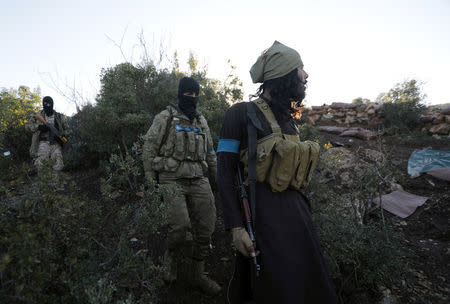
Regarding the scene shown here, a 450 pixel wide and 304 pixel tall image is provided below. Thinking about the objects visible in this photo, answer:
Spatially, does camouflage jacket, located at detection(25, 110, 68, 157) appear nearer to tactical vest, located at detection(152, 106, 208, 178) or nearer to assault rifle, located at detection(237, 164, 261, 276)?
tactical vest, located at detection(152, 106, 208, 178)

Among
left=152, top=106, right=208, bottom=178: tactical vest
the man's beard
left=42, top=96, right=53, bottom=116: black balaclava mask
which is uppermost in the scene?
left=42, top=96, right=53, bottom=116: black balaclava mask

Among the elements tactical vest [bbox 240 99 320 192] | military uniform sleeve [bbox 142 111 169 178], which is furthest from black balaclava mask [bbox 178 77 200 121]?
tactical vest [bbox 240 99 320 192]

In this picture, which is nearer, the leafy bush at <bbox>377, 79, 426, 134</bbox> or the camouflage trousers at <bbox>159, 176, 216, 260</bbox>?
the camouflage trousers at <bbox>159, 176, 216, 260</bbox>

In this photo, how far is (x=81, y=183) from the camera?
5.99 m

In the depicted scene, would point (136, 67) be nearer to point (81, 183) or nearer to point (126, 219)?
point (81, 183)

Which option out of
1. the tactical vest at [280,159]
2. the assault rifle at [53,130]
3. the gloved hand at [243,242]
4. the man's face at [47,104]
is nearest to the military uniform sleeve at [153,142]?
the tactical vest at [280,159]

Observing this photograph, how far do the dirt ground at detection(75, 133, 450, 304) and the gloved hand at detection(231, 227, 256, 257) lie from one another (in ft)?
5.41

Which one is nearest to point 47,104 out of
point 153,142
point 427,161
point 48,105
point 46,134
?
point 48,105

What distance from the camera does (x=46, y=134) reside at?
5.31m

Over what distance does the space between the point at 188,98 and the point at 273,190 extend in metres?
1.97

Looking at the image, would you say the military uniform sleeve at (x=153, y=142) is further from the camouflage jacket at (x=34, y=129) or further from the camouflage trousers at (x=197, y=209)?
the camouflage jacket at (x=34, y=129)

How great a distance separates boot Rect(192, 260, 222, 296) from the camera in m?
2.73

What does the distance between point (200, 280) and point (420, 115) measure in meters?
10.8

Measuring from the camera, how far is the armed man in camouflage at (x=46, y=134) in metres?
5.21
